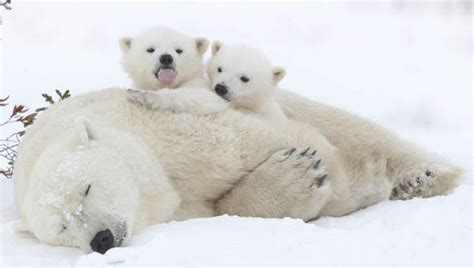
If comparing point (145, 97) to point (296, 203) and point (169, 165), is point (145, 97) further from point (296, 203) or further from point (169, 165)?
point (296, 203)

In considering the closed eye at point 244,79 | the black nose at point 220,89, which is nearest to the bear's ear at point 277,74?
the closed eye at point 244,79

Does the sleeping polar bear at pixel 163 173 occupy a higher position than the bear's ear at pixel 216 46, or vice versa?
the bear's ear at pixel 216 46

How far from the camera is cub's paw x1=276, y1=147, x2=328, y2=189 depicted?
3.84m

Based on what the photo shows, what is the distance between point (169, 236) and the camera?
10.2 feet

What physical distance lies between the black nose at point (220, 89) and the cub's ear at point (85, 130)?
4.43ft

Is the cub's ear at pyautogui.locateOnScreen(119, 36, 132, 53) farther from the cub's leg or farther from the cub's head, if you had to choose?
the cub's leg

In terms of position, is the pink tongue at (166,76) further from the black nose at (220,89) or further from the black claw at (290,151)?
the black claw at (290,151)

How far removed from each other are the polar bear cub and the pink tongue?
0.83 ft

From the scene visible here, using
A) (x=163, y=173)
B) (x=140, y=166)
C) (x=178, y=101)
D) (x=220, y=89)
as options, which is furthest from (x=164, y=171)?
(x=220, y=89)

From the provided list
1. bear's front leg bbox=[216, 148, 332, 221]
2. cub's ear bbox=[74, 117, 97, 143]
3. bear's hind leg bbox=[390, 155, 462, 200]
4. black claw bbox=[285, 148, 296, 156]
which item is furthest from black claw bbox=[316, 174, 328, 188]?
cub's ear bbox=[74, 117, 97, 143]

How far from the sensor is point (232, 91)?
4.74 meters

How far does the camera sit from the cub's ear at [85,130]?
3.41 m

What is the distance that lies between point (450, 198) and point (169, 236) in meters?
1.65

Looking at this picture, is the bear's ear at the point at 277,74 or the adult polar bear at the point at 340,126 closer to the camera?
the adult polar bear at the point at 340,126
